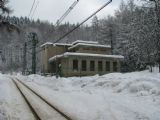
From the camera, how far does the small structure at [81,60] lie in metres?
55.5

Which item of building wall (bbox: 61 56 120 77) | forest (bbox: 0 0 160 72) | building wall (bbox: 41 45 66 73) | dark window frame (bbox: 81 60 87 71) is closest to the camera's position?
forest (bbox: 0 0 160 72)

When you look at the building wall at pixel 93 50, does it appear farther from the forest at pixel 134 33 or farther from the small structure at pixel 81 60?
the forest at pixel 134 33

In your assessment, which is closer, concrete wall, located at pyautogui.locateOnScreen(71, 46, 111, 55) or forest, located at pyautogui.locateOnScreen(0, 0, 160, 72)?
forest, located at pyautogui.locateOnScreen(0, 0, 160, 72)

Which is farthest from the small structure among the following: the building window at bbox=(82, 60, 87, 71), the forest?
the forest

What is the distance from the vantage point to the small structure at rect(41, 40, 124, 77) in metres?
55.5

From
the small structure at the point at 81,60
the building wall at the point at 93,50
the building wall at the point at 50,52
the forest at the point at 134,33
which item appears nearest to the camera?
the forest at the point at 134,33

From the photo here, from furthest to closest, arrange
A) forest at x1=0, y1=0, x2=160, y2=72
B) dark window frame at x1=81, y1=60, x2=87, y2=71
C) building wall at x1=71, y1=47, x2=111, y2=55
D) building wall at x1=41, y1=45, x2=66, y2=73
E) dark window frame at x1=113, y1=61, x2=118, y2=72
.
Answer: building wall at x1=41, y1=45, x2=66, y2=73 < building wall at x1=71, y1=47, x2=111, y2=55 < dark window frame at x1=113, y1=61, x2=118, y2=72 < dark window frame at x1=81, y1=60, x2=87, y2=71 < forest at x1=0, y1=0, x2=160, y2=72

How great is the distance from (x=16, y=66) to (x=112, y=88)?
139 m

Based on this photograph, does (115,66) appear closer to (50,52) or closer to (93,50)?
(93,50)

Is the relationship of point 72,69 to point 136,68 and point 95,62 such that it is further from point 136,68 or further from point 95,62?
point 136,68

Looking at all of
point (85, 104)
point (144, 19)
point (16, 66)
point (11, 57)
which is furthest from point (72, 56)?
point (11, 57)

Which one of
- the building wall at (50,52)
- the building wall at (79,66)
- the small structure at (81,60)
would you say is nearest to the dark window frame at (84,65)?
the small structure at (81,60)

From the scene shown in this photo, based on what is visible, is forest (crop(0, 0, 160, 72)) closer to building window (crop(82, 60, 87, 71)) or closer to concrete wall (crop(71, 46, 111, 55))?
concrete wall (crop(71, 46, 111, 55))

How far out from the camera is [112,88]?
71.7 feet
